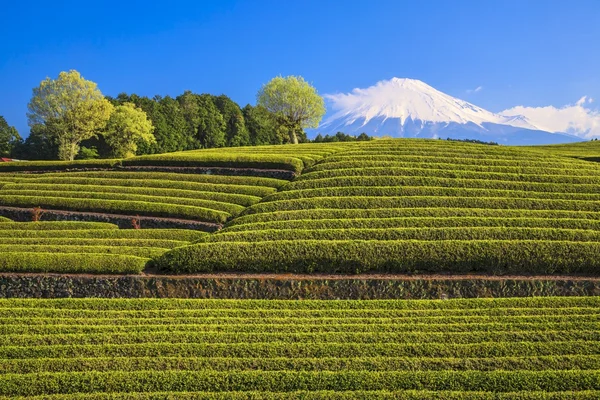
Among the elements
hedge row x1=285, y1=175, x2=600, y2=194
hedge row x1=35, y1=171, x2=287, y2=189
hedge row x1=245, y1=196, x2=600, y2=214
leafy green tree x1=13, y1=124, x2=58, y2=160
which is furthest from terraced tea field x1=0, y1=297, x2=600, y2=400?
leafy green tree x1=13, y1=124, x2=58, y2=160

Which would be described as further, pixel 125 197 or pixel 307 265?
pixel 125 197

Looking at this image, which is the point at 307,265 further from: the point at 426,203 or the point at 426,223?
the point at 426,203

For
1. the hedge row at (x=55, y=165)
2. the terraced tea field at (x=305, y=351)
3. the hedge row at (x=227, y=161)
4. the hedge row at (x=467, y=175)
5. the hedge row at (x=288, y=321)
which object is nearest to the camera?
the terraced tea field at (x=305, y=351)

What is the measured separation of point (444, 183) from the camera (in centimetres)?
2455

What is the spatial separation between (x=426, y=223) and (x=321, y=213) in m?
4.74

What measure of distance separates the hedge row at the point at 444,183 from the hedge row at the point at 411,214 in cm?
319

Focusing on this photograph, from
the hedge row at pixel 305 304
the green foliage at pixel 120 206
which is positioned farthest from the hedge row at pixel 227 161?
the hedge row at pixel 305 304

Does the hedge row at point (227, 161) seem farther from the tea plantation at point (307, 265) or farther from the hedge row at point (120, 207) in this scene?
the hedge row at point (120, 207)

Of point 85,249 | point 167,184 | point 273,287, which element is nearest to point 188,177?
point 167,184

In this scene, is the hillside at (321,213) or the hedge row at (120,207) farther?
the hedge row at (120,207)

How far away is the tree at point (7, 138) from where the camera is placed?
65.2m

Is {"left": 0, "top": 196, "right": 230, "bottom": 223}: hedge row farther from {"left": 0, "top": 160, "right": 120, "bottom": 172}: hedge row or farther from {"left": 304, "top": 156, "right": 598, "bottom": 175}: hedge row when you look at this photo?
{"left": 0, "top": 160, "right": 120, "bottom": 172}: hedge row

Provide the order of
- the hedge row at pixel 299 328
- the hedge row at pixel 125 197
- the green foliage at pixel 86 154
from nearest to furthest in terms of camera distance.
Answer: the hedge row at pixel 299 328, the hedge row at pixel 125 197, the green foliage at pixel 86 154

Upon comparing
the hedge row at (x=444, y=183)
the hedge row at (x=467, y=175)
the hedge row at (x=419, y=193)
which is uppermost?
the hedge row at (x=467, y=175)
